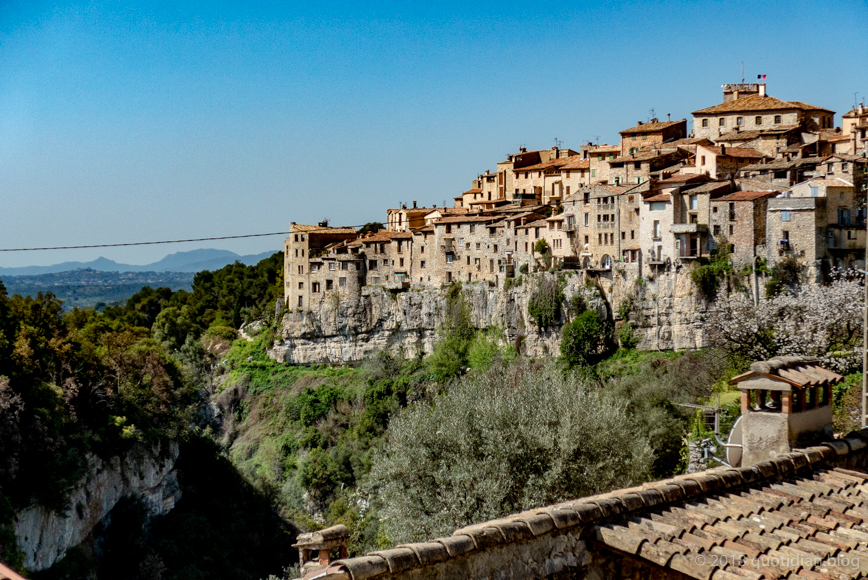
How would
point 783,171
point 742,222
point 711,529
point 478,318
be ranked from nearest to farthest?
point 711,529 → point 742,222 → point 783,171 → point 478,318

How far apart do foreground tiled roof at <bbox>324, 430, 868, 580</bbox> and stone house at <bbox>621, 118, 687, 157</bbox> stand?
64849mm

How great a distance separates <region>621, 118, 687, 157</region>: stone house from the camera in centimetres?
7375

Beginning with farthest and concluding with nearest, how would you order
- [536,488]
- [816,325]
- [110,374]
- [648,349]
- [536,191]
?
[536,191]
[648,349]
[110,374]
[816,325]
[536,488]

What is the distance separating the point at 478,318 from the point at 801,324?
87.2ft

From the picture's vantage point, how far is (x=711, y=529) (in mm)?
8922

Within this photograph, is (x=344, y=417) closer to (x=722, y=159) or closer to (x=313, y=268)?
(x=313, y=268)

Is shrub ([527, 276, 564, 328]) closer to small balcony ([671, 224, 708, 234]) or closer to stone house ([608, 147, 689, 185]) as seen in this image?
stone house ([608, 147, 689, 185])

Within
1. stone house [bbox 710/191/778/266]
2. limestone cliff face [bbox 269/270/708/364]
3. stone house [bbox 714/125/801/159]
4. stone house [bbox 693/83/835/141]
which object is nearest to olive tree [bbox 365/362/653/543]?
stone house [bbox 710/191/778/266]

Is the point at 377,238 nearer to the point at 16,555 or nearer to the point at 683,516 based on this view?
the point at 16,555

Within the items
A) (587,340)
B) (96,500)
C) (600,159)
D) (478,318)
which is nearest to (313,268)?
(478,318)

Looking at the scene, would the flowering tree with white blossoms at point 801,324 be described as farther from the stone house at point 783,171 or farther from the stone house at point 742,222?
the stone house at point 783,171

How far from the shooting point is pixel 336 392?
70.4 metres

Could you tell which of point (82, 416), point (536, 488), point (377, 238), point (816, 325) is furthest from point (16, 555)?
point (377, 238)

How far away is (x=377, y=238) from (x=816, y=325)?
36352 mm
